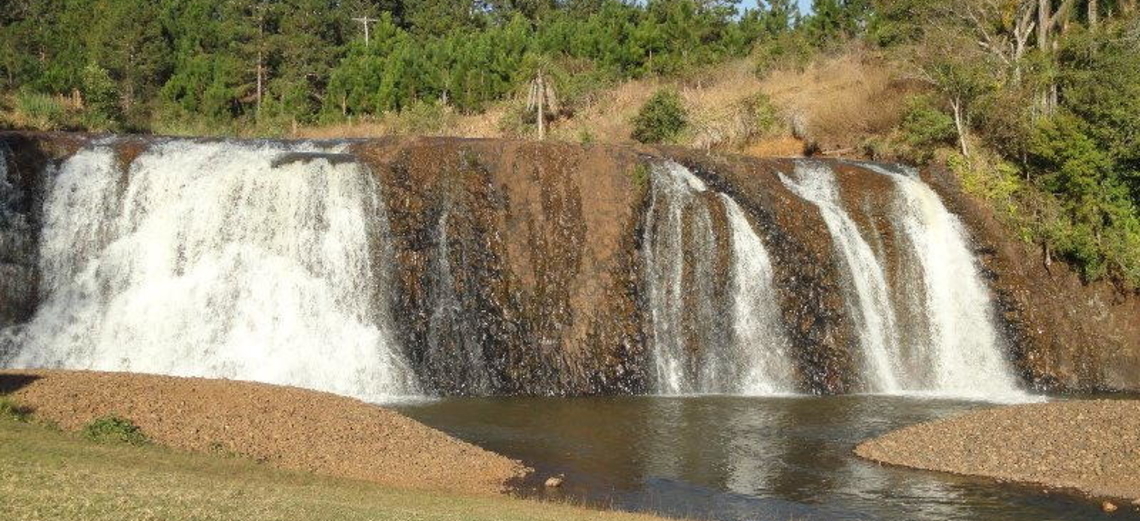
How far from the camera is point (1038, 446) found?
18188 mm

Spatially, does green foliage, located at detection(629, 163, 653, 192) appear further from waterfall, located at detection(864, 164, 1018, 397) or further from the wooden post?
the wooden post

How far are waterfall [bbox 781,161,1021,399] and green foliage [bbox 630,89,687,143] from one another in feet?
38.5

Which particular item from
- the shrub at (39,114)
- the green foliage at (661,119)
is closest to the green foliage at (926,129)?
the green foliage at (661,119)

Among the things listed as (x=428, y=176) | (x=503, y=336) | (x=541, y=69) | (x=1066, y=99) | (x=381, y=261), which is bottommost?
(x=503, y=336)

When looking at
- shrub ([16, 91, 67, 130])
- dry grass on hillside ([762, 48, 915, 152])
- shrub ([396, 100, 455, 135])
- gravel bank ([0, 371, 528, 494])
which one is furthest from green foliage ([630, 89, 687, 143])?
gravel bank ([0, 371, 528, 494])

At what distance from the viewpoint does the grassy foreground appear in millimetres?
10383

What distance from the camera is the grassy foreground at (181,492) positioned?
10383 millimetres

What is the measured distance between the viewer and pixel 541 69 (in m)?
44.6

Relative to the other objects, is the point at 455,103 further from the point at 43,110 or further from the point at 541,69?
the point at 43,110

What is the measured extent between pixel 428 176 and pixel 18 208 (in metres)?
8.79

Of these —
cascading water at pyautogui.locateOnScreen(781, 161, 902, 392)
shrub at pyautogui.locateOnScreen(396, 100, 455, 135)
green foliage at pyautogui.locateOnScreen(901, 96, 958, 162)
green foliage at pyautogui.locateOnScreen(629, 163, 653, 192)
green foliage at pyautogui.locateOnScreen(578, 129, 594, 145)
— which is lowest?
cascading water at pyautogui.locateOnScreen(781, 161, 902, 392)

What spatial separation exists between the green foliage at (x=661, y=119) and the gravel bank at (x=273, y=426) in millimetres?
25328

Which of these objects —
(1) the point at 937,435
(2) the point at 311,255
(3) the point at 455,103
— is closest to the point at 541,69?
(3) the point at 455,103

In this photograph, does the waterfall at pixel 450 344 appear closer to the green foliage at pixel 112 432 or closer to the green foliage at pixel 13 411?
the green foliage at pixel 112 432
